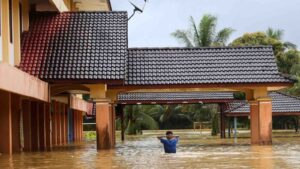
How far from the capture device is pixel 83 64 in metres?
23.0

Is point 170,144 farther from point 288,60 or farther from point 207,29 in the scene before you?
point 288,60

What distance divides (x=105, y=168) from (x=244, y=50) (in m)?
14.4

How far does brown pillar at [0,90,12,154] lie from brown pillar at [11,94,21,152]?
4.78ft

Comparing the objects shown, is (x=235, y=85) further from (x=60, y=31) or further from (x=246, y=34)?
(x=246, y=34)

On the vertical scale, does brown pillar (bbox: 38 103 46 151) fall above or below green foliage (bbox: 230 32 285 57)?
below

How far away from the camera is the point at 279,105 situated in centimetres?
3606

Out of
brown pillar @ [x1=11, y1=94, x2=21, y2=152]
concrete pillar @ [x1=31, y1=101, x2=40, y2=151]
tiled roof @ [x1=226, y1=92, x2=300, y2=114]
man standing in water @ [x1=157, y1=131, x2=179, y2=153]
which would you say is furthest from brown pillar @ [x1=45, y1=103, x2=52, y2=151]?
tiled roof @ [x1=226, y1=92, x2=300, y2=114]

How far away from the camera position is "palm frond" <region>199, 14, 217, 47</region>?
4456cm

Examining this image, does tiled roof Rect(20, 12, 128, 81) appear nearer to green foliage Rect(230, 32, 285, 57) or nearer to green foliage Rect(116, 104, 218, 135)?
green foliage Rect(116, 104, 218, 135)

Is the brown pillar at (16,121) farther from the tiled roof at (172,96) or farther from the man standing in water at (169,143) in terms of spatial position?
the tiled roof at (172,96)

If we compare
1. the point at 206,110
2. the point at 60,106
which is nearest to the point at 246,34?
the point at 206,110

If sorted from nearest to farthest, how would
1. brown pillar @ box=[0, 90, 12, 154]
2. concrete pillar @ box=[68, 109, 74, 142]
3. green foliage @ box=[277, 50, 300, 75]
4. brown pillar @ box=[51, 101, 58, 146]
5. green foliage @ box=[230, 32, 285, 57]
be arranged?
brown pillar @ box=[0, 90, 12, 154]
brown pillar @ box=[51, 101, 58, 146]
concrete pillar @ box=[68, 109, 74, 142]
green foliage @ box=[277, 50, 300, 75]
green foliage @ box=[230, 32, 285, 57]

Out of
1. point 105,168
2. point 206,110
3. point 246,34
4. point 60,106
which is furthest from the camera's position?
point 246,34

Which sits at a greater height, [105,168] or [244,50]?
[244,50]
